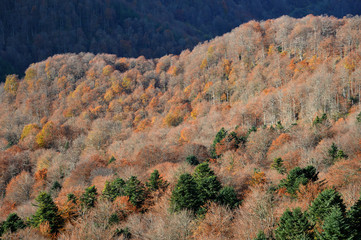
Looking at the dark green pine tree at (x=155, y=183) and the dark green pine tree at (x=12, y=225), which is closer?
the dark green pine tree at (x=12, y=225)

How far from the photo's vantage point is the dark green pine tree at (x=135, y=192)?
127 ft

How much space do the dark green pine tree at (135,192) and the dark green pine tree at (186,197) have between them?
313 inches

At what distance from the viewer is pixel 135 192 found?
128 ft

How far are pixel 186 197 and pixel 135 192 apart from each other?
10454mm

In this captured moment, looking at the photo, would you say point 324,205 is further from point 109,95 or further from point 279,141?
point 109,95

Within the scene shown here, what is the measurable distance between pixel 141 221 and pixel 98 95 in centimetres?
11816

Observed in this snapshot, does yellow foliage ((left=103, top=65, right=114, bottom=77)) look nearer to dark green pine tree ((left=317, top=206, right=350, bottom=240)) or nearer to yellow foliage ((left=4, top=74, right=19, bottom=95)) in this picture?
yellow foliage ((left=4, top=74, right=19, bottom=95))

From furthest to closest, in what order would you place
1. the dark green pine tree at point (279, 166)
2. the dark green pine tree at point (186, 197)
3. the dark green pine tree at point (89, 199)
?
the dark green pine tree at point (279, 166) < the dark green pine tree at point (89, 199) < the dark green pine tree at point (186, 197)

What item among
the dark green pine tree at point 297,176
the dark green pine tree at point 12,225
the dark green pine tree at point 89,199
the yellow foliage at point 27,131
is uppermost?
the dark green pine tree at point 297,176

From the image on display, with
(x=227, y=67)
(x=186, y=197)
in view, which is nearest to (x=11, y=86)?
(x=227, y=67)

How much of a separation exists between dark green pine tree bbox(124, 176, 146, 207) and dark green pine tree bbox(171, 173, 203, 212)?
26.1ft

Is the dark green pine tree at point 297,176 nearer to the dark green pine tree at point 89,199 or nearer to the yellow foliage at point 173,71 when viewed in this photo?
the dark green pine tree at point 89,199

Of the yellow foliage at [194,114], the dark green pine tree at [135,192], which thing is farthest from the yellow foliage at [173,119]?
the dark green pine tree at [135,192]

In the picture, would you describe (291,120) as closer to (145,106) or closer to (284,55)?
(284,55)
